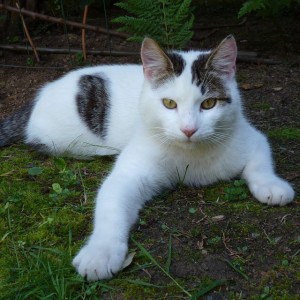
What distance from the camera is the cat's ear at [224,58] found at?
308 centimetres

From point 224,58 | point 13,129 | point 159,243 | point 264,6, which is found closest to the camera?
Result: point 159,243

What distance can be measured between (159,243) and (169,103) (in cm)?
87

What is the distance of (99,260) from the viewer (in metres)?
2.33

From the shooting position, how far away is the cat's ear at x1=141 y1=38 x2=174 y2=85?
10.1ft

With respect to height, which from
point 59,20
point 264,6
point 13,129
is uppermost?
point 264,6

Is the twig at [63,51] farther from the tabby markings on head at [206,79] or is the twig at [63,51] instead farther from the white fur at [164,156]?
the tabby markings on head at [206,79]

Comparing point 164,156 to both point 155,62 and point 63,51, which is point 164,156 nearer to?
point 155,62

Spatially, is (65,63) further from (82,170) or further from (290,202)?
(290,202)

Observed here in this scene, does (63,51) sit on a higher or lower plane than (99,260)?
lower

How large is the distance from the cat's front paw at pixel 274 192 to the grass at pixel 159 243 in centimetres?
5

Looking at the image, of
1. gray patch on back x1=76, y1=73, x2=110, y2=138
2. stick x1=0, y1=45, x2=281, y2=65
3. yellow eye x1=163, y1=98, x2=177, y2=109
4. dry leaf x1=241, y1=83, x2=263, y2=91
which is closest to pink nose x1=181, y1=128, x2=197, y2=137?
yellow eye x1=163, y1=98, x2=177, y2=109

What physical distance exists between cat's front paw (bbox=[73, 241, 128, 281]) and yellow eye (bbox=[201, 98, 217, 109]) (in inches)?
40.3

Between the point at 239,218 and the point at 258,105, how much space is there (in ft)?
6.96

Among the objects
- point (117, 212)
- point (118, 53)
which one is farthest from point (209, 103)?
point (118, 53)
